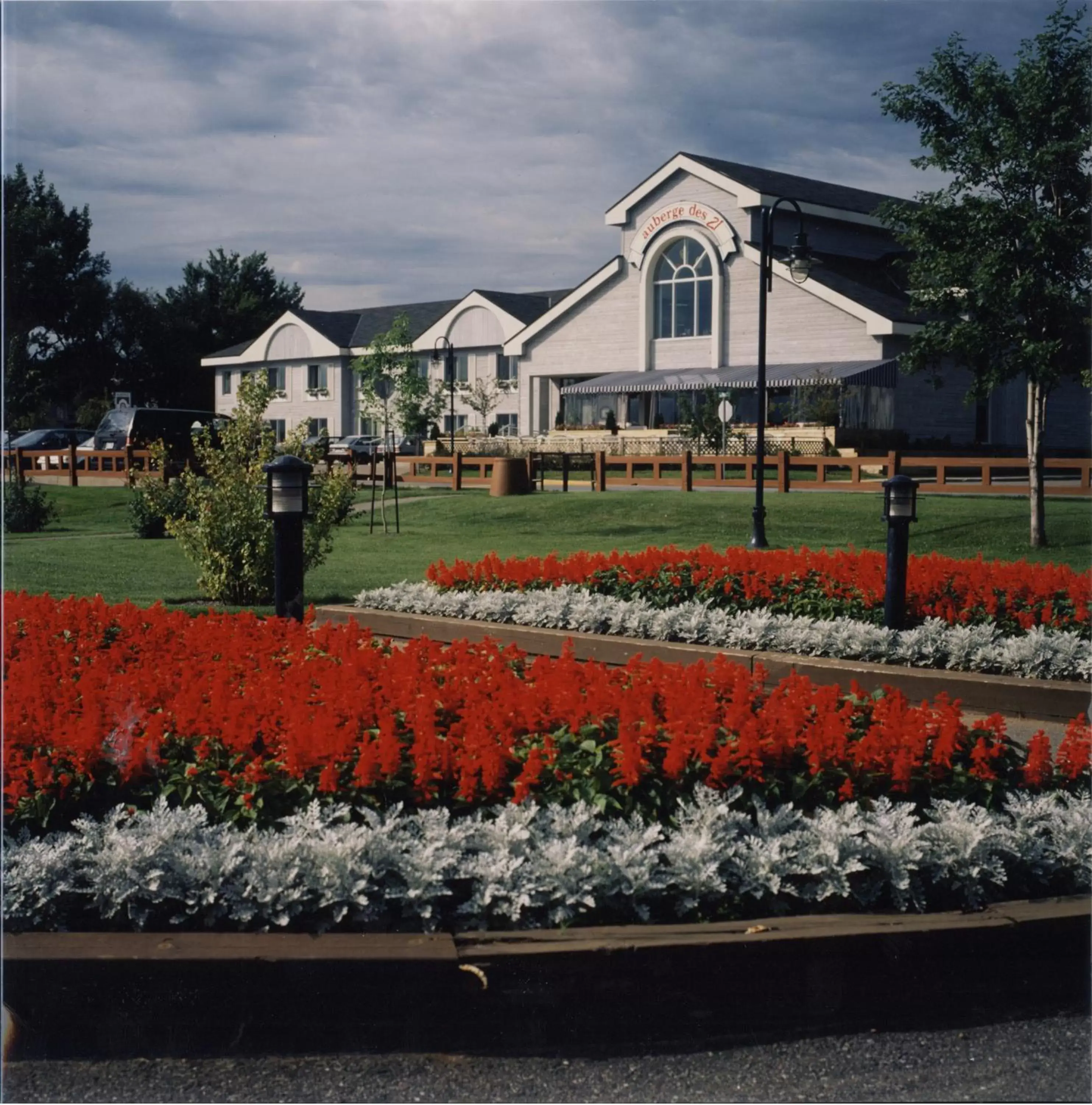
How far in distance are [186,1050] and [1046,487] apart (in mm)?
18454

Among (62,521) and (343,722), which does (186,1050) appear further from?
(62,521)

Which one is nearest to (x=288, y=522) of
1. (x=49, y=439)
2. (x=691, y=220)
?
(x=49, y=439)

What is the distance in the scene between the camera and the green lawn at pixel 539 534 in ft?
46.2

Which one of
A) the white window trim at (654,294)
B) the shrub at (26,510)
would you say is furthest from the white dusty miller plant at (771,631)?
the white window trim at (654,294)

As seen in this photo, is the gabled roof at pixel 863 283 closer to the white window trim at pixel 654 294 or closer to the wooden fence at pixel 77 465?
the white window trim at pixel 654 294

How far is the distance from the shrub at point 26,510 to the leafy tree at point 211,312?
9.29 ft

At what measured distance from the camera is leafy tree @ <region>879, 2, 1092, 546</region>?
41.5 ft

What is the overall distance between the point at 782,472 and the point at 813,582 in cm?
1312

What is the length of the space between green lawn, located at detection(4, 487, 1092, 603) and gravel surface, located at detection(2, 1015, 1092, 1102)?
8845mm

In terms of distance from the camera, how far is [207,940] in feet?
11.4

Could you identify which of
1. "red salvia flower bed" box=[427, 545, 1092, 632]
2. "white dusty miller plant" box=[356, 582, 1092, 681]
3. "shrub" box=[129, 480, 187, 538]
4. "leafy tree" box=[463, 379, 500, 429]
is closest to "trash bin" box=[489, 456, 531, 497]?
"shrub" box=[129, 480, 187, 538]

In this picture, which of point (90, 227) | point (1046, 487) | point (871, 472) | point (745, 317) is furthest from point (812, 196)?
point (90, 227)

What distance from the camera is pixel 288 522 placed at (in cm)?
681

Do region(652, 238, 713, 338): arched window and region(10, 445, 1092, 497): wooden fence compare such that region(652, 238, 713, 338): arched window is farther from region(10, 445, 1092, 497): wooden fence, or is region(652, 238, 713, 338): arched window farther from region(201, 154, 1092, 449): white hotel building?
region(10, 445, 1092, 497): wooden fence
